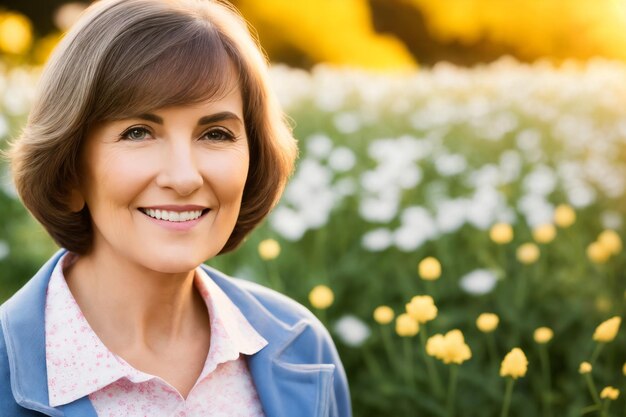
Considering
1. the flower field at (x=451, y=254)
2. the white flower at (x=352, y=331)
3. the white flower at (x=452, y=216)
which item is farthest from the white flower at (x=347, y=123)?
the white flower at (x=352, y=331)

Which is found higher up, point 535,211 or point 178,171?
point 178,171

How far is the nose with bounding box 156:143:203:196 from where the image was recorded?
1.48m

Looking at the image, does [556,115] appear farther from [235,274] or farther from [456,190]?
[235,274]

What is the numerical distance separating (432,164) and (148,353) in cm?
251

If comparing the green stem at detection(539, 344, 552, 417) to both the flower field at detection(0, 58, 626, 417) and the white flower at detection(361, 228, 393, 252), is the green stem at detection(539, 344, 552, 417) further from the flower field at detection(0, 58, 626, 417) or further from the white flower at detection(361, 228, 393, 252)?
the white flower at detection(361, 228, 393, 252)

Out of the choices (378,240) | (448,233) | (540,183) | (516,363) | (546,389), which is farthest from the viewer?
(540,183)

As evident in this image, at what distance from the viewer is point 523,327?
278 centimetres

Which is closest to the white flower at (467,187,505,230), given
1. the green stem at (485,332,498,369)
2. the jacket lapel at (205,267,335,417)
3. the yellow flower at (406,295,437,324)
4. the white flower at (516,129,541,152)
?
the green stem at (485,332,498,369)

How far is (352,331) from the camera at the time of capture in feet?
8.98

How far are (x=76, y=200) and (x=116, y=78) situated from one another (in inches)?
12.2

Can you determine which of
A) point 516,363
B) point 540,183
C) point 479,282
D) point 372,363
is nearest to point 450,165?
point 540,183

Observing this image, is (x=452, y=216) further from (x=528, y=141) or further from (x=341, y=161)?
(x=528, y=141)

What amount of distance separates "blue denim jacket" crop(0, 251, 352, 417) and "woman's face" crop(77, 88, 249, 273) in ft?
0.66

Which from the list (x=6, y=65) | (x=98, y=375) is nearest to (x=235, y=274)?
(x=98, y=375)
